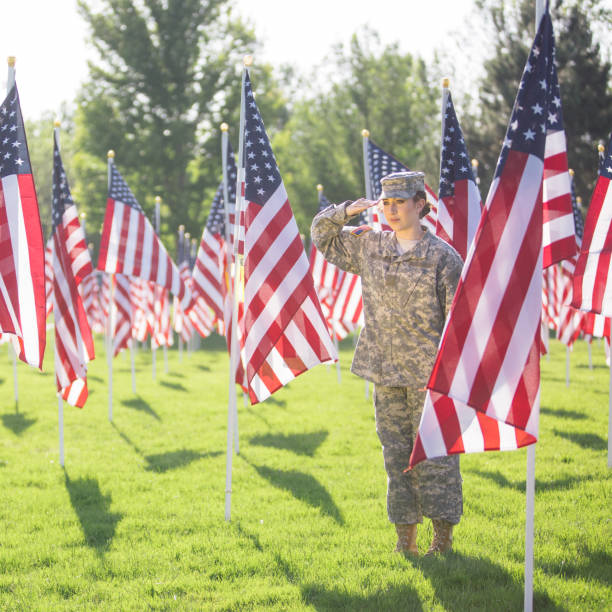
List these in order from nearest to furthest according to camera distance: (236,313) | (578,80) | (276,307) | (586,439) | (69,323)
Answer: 1. (276,307)
2. (236,313)
3. (69,323)
4. (586,439)
5. (578,80)

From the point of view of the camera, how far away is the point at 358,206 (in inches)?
196

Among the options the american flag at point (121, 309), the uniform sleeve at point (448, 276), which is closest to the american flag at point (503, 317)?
the uniform sleeve at point (448, 276)

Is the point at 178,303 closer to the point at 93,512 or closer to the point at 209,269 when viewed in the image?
the point at 209,269

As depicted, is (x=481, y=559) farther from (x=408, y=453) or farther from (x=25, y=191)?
(x=25, y=191)

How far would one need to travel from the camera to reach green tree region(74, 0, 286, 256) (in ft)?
136

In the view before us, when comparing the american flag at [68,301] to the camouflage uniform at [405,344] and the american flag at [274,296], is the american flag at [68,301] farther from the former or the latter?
the camouflage uniform at [405,344]

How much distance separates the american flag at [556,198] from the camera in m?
5.31

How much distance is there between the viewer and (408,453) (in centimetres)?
507

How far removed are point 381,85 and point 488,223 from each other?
42135 mm

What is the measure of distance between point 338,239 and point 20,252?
2.74 meters

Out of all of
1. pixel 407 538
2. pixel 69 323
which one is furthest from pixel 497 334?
pixel 69 323

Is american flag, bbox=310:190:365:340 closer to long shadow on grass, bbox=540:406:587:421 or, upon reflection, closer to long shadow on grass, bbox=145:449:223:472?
long shadow on grass, bbox=145:449:223:472

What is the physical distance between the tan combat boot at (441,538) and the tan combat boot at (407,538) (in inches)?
4.4

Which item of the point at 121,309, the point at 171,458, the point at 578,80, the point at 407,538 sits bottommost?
the point at 171,458
